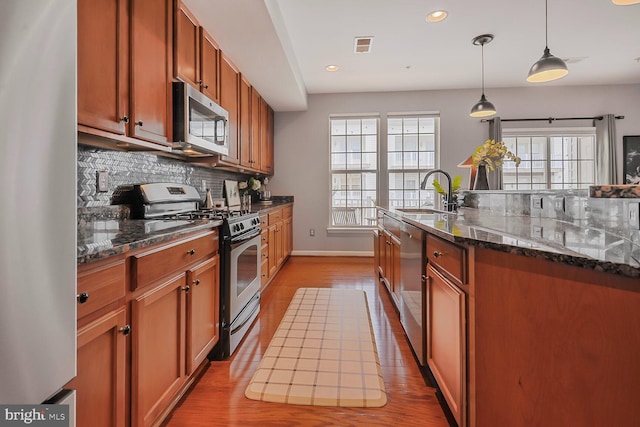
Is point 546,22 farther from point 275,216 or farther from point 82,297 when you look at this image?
point 82,297

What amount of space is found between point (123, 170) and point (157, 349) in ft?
4.17

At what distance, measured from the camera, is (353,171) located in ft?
16.9

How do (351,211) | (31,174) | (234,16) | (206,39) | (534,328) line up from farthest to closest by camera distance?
(351,211) < (206,39) < (234,16) < (534,328) < (31,174)

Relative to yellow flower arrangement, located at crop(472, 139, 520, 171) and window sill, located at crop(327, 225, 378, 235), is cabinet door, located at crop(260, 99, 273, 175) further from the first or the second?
yellow flower arrangement, located at crop(472, 139, 520, 171)

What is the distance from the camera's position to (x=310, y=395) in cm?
157

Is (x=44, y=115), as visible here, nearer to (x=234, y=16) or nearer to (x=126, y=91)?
(x=126, y=91)

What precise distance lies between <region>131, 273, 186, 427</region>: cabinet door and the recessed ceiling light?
10.0ft

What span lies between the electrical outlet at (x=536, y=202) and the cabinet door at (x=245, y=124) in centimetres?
266

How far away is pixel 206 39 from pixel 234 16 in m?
0.34

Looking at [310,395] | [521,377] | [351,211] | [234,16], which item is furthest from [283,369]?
[351,211]

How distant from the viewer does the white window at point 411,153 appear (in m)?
5.07

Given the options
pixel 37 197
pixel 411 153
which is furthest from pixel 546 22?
pixel 37 197

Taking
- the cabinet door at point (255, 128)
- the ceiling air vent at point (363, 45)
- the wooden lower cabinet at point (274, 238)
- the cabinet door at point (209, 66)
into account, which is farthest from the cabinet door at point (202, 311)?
the ceiling air vent at point (363, 45)

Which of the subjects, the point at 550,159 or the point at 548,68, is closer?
the point at 548,68
